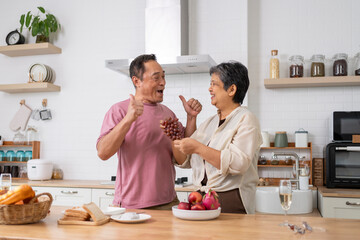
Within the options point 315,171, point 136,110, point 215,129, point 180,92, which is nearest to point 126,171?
point 136,110

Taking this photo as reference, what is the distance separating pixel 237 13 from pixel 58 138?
97.5 inches

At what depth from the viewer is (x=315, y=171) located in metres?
4.12

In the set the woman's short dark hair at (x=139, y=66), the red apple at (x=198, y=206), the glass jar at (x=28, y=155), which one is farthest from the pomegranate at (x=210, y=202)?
the glass jar at (x=28, y=155)

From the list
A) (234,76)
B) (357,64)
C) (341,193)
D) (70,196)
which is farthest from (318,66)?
(70,196)

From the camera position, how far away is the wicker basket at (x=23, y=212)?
5.84 ft

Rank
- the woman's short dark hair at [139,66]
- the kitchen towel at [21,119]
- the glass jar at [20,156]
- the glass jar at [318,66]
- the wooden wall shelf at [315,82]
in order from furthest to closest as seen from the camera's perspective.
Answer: the kitchen towel at [21,119] < the glass jar at [20,156] < the glass jar at [318,66] < the wooden wall shelf at [315,82] < the woman's short dark hair at [139,66]

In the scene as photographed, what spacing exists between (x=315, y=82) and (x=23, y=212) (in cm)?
305

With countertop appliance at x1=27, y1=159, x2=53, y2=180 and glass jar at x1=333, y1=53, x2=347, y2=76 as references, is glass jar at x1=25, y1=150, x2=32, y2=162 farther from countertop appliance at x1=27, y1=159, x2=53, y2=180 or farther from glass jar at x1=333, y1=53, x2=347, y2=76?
glass jar at x1=333, y1=53, x2=347, y2=76

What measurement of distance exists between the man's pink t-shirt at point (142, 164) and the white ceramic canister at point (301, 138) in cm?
206

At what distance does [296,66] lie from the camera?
→ 405 cm

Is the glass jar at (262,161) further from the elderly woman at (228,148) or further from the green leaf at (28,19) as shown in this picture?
the green leaf at (28,19)

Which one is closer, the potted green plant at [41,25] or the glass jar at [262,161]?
the glass jar at [262,161]

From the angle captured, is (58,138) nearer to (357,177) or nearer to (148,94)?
(148,94)

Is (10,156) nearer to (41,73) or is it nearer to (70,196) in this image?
(41,73)
